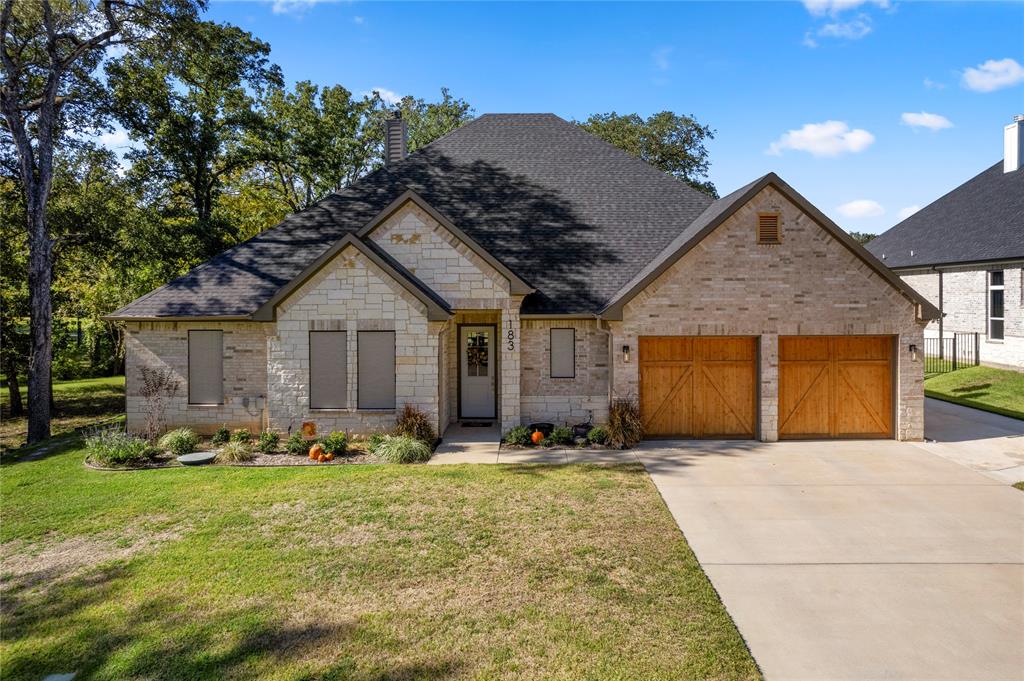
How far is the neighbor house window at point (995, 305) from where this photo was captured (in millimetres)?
23000

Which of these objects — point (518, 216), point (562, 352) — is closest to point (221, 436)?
point (562, 352)

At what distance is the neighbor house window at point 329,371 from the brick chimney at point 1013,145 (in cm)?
2925

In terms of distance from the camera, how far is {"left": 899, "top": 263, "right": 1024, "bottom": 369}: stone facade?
71.3 ft

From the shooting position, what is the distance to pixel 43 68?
1741cm

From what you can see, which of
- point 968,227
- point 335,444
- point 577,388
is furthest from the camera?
point 968,227

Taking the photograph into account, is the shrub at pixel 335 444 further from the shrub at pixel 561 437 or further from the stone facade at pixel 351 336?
the shrub at pixel 561 437

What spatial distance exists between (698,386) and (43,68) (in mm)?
20113

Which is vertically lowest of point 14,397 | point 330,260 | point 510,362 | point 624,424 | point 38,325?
point 14,397

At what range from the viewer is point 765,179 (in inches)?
535

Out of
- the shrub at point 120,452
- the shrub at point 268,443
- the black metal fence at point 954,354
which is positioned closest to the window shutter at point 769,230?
the shrub at point 268,443

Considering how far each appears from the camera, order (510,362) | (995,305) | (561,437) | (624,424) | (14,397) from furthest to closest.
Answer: (995,305)
(14,397)
(510,362)
(561,437)
(624,424)

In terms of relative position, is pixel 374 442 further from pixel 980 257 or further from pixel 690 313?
pixel 980 257

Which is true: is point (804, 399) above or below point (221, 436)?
above

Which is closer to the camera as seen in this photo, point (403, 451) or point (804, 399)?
point (403, 451)
